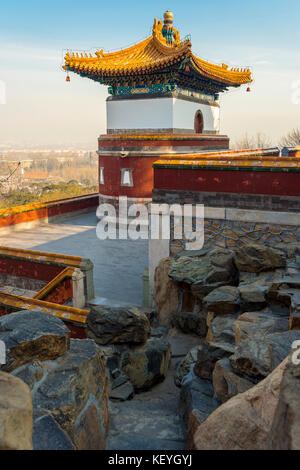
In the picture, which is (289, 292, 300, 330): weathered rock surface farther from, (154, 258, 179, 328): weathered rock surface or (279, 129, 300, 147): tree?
(279, 129, 300, 147): tree

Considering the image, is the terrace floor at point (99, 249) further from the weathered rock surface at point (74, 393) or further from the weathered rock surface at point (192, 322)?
the weathered rock surface at point (74, 393)

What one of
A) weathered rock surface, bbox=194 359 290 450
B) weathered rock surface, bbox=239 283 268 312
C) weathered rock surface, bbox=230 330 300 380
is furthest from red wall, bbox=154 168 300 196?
weathered rock surface, bbox=194 359 290 450

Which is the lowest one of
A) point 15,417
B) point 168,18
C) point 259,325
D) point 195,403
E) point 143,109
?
point 195,403

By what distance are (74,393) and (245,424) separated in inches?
58.1

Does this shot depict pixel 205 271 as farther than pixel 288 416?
Yes

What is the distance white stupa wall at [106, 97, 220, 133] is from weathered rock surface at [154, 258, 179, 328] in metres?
9.47

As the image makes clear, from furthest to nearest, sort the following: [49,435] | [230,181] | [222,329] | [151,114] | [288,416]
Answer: [151,114] < [230,181] < [222,329] < [49,435] < [288,416]

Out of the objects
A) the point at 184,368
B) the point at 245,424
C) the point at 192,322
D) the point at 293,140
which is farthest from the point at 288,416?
the point at 293,140

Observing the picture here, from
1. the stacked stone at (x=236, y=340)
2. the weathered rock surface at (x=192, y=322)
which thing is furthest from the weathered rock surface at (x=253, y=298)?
Answer: the weathered rock surface at (x=192, y=322)

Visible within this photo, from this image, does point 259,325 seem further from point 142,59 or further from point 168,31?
point 168,31

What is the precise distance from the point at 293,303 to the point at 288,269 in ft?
6.14

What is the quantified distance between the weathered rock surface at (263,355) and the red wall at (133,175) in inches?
495

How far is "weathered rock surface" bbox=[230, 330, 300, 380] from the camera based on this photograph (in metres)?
3.60

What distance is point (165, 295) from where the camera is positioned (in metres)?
8.48
